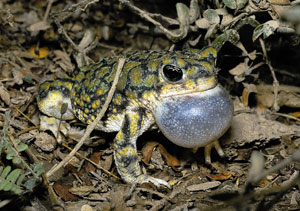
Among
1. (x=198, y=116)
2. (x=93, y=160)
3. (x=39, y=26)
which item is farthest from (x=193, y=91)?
(x=39, y=26)

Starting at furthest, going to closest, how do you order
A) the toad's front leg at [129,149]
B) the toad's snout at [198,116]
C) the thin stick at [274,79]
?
the thin stick at [274,79] < the toad's front leg at [129,149] < the toad's snout at [198,116]

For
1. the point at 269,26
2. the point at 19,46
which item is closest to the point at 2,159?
the point at 19,46

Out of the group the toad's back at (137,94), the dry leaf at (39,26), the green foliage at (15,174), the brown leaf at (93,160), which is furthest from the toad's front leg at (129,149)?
the dry leaf at (39,26)

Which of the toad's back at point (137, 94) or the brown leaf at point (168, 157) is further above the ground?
the toad's back at point (137, 94)

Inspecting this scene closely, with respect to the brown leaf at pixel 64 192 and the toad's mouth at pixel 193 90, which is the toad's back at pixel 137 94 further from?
the brown leaf at pixel 64 192

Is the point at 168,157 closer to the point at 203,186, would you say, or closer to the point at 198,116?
the point at 203,186

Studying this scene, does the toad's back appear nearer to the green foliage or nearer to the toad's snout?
the toad's snout

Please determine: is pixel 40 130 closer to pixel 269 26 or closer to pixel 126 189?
pixel 126 189
